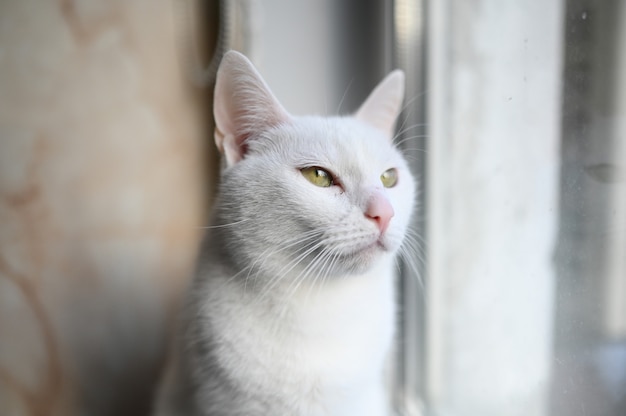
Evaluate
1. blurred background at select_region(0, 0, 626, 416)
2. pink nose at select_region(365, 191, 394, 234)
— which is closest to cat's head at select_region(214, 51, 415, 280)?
pink nose at select_region(365, 191, 394, 234)

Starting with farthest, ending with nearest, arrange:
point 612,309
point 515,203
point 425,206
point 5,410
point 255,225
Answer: point 425,206, point 5,410, point 515,203, point 255,225, point 612,309

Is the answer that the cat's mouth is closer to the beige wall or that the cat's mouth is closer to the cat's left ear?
the cat's left ear

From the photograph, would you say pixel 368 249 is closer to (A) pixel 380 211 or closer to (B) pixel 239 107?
(A) pixel 380 211

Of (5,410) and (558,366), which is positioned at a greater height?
(558,366)

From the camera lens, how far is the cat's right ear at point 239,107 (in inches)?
25.2

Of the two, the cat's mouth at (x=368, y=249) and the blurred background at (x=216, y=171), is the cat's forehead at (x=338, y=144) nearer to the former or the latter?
the cat's mouth at (x=368, y=249)

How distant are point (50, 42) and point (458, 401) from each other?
113cm

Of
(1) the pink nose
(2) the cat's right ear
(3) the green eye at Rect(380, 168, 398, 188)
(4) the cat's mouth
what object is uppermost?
(2) the cat's right ear

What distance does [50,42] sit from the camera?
935mm

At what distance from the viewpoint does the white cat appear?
0.62 metres

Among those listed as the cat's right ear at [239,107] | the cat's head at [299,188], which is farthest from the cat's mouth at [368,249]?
the cat's right ear at [239,107]

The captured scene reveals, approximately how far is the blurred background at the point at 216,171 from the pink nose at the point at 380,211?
10.0 inches

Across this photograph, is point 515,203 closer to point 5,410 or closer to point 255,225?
point 255,225

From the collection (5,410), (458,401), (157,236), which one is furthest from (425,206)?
(5,410)
